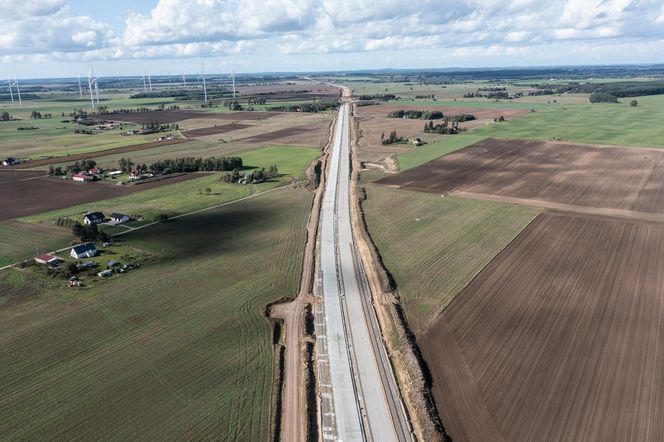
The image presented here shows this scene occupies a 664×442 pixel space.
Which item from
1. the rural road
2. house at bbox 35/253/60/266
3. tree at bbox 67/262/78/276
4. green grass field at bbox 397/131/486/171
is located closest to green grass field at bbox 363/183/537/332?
the rural road

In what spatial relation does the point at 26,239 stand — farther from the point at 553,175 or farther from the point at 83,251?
the point at 553,175

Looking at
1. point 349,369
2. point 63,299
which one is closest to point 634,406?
point 349,369

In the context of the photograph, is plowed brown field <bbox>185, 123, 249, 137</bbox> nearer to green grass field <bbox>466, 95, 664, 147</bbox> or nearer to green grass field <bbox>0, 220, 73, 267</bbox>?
green grass field <bbox>466, 95, 664, 147</bbox>

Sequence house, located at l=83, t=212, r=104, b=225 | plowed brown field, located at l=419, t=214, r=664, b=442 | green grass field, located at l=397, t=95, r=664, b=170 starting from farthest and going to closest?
1. green grass field, located at l=397, t=95, r=664, b=170
2. house, located at l=83, t=212, r=104, b=225
3. plowed brown field, located at l=419, t=214, r=664, b=442

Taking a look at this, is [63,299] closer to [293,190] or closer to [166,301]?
[166,301]

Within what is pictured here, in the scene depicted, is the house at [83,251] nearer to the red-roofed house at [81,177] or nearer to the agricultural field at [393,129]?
the red-roofed house at [81,177]

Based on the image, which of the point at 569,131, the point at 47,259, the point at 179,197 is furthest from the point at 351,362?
the point at 569,131

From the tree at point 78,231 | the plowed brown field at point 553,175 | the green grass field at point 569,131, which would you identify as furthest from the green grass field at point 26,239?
the green grass field at point 569,131
